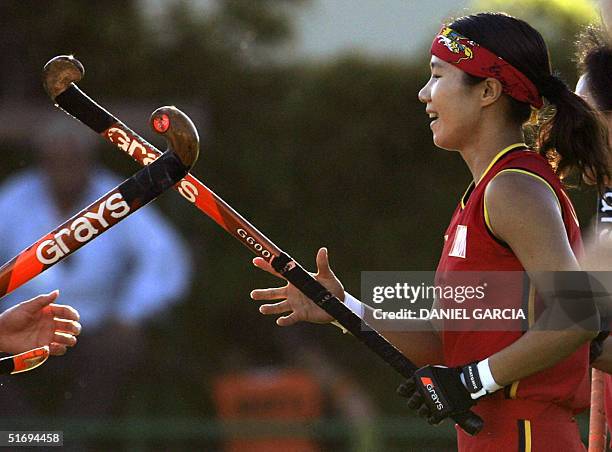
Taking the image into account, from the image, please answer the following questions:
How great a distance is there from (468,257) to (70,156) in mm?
3188

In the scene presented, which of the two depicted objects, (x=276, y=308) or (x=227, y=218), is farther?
(x=276, y=308)

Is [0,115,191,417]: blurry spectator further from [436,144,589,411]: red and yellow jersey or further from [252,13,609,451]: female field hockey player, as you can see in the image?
[436,144,589,411]: red and yellow jersey

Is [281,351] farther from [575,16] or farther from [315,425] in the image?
[575,16]

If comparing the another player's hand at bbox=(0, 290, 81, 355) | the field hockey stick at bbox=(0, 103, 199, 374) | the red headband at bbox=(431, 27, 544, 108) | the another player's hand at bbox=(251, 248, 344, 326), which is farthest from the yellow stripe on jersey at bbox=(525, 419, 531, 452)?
the another player's hand at bbox=(0, 290, 81, 355)

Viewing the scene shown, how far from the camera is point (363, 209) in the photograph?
19.0ft

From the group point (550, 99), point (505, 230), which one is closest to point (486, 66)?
point (550, 99)

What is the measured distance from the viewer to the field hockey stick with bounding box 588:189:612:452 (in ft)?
11.1

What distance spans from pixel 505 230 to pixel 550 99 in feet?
1.53

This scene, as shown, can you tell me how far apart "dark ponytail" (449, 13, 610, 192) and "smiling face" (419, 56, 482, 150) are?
95 millimetres

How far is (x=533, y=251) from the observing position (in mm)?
2654

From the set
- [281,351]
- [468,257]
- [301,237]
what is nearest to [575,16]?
[301,237]

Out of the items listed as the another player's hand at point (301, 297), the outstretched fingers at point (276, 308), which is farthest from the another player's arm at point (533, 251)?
the outstretched fingers at point (276, 308)

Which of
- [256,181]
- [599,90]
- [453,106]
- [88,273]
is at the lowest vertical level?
[453,106]

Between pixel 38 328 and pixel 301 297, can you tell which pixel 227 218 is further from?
pixel 38 328
